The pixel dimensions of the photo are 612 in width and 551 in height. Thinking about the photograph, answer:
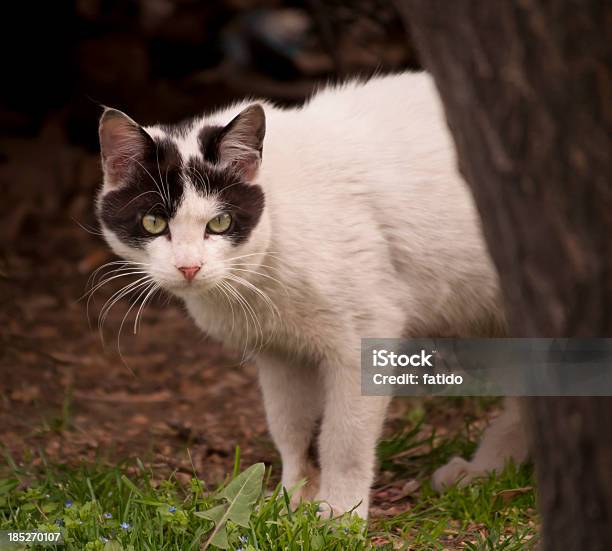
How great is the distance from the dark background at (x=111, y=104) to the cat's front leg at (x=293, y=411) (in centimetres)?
121

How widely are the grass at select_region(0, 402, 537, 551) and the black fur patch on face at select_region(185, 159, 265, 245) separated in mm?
767

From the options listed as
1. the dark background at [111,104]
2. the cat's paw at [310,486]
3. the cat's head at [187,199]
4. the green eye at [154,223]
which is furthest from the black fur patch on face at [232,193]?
the dark background at [111,104]

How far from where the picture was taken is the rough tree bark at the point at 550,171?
1.68m

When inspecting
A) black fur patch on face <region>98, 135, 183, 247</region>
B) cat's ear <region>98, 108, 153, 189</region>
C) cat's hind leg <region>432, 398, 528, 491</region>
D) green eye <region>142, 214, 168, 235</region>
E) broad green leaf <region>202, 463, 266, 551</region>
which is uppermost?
cat's ear <region>98, 108, 153, 189</region>

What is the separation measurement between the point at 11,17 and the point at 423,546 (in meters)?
4.84

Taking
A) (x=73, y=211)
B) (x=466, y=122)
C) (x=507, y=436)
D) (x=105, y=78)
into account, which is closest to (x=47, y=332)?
(x=73, y=211)

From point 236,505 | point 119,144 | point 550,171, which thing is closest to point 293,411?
point 236,505

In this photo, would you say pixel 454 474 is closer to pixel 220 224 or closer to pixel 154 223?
pixel 220 224

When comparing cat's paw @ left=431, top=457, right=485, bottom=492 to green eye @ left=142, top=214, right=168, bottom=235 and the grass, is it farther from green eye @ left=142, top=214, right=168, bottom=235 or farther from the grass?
green eye @ left=142, top=214, right=168, bottom=235

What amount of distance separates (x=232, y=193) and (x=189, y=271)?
0.32 meters

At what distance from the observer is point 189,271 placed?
9.62ft

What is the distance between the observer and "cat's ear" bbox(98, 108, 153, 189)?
300 cm

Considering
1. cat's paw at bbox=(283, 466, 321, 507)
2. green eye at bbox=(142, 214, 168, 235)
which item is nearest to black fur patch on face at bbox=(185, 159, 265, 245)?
green eye at bbox=(142, 214, 168, 235)

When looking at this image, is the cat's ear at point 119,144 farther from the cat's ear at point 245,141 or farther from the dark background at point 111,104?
the dark background at point 111,104
